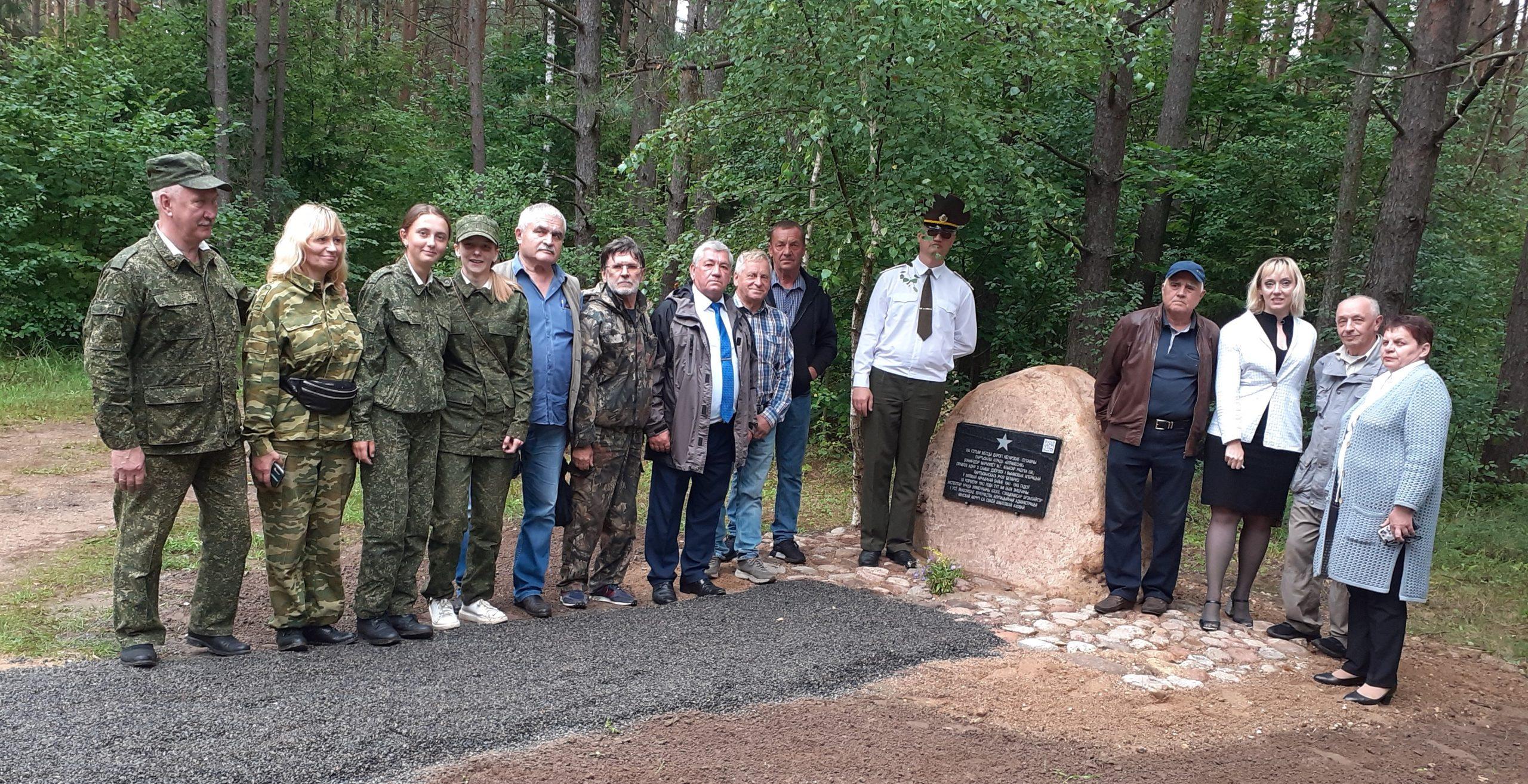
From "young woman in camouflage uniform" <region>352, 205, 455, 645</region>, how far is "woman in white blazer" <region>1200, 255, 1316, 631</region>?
4.06 m

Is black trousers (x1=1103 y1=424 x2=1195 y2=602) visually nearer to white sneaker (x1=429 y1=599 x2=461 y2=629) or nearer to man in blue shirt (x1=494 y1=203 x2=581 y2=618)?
man in blue shirt (x1=494 y1=203 x2=581 y2=618)

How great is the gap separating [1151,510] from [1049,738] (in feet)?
7.41

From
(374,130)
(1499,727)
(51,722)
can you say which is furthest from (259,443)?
(374,130)

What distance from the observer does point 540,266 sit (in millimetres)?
5078

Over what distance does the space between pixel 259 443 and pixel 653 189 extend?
1021cm

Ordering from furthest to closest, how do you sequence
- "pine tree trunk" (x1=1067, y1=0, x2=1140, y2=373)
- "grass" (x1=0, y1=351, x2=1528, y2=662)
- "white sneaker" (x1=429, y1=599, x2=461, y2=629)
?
"pine tree trunk" (x1=1067, y1=0, x2=1140, y2=373) < "grass" (x1=0, y1=351, x2=1528, y2=662) < "white sneaker" (x1=429, y1=599, x2=461, y2=629)

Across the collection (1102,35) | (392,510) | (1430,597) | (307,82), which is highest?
(307,82)

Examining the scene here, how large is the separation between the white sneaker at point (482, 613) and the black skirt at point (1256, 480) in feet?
12.2

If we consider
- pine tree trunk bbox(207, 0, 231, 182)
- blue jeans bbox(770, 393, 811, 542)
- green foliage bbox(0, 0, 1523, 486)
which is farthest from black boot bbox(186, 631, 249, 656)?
pine tree trunk bbox(207, 0, 231, 182)

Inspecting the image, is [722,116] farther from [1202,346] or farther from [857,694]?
[857,694]

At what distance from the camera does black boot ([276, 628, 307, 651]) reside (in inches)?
176

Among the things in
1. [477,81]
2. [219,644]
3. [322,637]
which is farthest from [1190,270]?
[477,81]

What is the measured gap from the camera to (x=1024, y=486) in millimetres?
6422

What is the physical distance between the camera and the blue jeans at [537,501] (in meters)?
5.18
